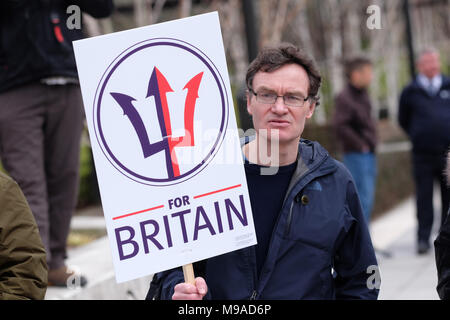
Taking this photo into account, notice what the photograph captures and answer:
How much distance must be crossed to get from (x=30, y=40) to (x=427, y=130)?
5130 millimetres

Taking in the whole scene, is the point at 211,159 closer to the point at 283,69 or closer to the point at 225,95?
the point at 225,95

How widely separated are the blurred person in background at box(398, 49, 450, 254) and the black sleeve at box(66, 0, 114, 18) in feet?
15.7

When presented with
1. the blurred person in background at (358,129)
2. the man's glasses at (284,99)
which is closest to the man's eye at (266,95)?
the man's glasses at (284,99)

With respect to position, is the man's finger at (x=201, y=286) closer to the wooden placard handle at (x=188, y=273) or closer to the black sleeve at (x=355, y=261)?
the wooden placard handle at (x=188, y=273)

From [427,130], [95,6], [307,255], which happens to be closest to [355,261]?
[307,255]

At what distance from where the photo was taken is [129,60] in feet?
8.93

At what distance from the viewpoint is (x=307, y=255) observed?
9.27 ft

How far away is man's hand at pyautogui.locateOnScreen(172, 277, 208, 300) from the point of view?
2658mm

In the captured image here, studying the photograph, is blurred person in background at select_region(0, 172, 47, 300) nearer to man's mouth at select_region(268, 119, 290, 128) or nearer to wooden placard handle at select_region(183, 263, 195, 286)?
wooden placard handle at select_region(183, 263, 195, 286)

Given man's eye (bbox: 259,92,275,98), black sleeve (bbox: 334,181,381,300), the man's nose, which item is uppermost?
man's eye (bbox: 259,92,275,98)

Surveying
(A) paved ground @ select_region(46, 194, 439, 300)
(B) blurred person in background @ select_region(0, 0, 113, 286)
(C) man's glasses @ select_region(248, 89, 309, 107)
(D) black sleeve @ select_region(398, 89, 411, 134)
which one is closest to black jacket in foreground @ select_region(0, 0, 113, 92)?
(B) blurred person in background @ select_region(0, 0, 113, 286)

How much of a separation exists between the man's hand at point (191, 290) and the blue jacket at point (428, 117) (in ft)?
20.1

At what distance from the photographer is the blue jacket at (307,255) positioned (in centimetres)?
281
